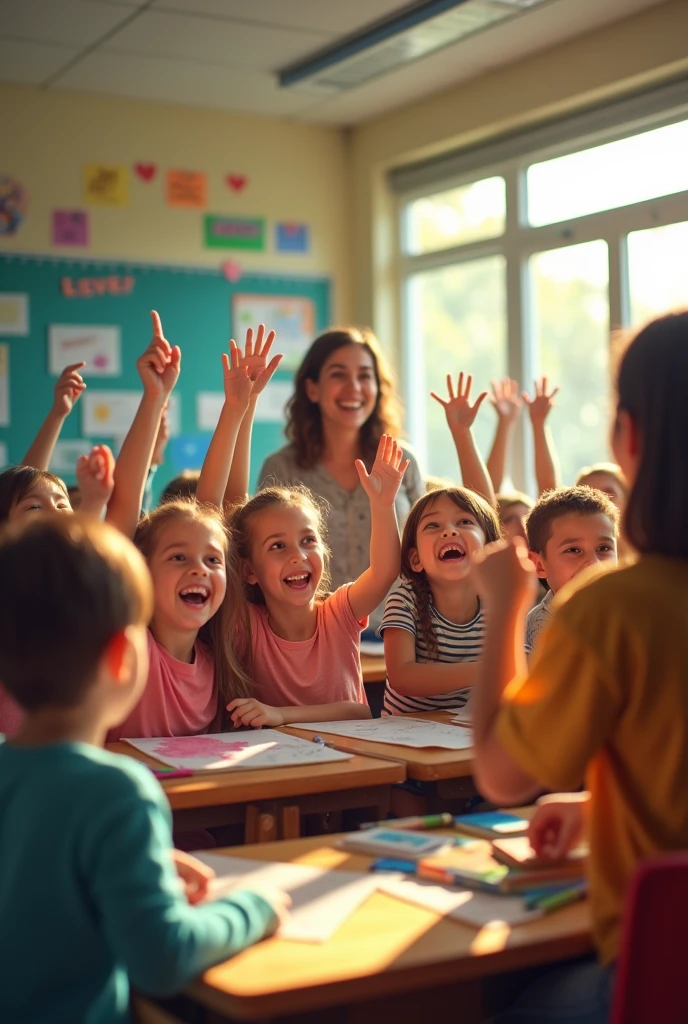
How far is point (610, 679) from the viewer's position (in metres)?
1.26

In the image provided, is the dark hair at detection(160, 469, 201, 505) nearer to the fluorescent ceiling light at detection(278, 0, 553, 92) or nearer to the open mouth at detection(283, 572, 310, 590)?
the open mouth at detection(283, 572, 310, 590)

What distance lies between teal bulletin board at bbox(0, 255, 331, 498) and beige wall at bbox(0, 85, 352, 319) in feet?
0.27

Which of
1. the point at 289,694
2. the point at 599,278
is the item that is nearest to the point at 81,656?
the point at 289,694

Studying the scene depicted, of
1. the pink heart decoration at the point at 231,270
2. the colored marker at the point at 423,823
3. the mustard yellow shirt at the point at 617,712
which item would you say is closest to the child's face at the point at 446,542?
the colored marker at the point at 423,823

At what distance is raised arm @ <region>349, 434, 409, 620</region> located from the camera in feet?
9.71

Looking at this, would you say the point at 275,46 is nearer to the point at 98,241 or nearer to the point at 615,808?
the point at 98,241

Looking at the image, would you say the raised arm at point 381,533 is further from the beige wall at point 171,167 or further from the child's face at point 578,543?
the beige wall at point 171,167

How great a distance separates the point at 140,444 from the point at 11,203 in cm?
348

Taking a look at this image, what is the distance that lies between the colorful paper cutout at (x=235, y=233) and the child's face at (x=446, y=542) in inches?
149

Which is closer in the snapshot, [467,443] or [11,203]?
[467,443]

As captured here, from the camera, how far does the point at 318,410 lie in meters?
4.23

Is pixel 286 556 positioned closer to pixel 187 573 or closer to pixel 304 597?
pixel 304 597

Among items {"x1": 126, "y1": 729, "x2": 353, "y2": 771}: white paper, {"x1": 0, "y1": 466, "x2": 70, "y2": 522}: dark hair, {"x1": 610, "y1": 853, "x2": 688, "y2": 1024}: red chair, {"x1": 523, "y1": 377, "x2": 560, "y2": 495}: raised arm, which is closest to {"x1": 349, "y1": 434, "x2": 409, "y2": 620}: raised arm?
{"x1": 126, "y1": 729, "x2": 353, "y2": 771}: white paper

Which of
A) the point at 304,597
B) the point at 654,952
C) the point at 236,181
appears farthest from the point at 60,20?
the point at 654,952
